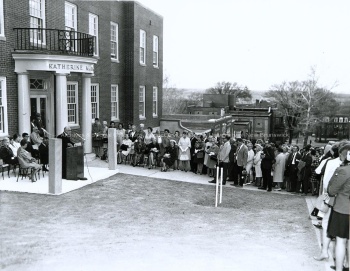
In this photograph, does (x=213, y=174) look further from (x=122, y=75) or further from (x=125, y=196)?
(x=122, y=75)

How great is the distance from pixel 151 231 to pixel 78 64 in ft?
32.8

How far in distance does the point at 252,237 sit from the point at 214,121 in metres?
32.9

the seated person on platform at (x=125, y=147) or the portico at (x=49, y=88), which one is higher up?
the portico at (x=49, y=88)

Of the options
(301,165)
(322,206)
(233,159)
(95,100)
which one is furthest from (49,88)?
(322,206)

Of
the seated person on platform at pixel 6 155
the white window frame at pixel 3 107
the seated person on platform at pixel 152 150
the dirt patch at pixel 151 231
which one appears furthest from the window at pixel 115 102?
the seated person on platform at pixel 6 155

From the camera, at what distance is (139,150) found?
1775 cm

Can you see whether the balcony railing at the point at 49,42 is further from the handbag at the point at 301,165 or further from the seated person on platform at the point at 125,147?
the handbag at the point at 301,165

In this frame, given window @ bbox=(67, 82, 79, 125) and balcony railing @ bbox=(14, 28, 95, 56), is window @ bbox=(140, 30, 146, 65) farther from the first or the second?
balcony railing @ bbox=(14, 28, 95, 56)

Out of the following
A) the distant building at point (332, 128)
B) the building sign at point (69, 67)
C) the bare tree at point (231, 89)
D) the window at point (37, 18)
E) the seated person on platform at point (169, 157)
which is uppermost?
the bare tree at point (231, 89)

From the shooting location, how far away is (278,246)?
819 centimetres

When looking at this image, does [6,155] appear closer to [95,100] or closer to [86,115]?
[86,115]

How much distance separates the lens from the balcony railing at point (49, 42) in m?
16.2

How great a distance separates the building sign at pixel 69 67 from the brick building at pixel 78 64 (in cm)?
4

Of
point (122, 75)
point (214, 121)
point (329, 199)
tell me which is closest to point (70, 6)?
point (122, 75)
